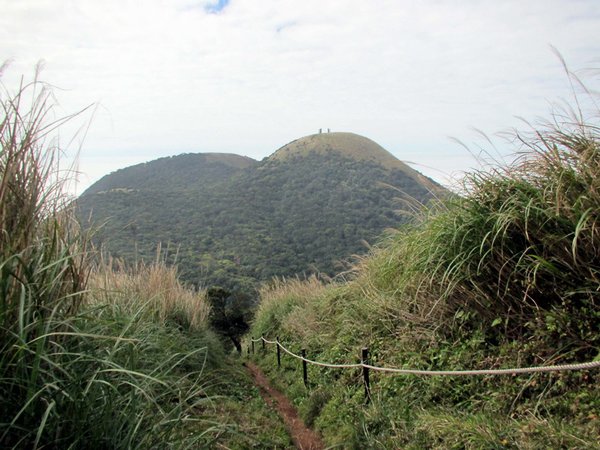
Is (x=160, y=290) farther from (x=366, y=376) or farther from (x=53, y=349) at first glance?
(x=53, y=349)

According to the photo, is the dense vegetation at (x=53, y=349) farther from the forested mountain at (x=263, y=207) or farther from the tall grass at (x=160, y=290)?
the tall grass at (x=160, y=290)

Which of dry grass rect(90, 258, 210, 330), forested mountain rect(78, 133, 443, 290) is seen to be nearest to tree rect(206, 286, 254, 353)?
forested mountain rect(78, 133, 443, 290)

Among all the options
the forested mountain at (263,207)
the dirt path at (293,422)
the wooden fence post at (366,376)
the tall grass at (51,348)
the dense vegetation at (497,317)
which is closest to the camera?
the tall grass at (51,348)

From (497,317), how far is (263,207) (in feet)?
172

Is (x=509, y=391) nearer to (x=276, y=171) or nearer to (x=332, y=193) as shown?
(x=332, y=193)

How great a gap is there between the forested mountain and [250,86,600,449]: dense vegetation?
4.21 ft

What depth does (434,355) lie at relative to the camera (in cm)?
459

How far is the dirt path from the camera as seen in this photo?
5605mm

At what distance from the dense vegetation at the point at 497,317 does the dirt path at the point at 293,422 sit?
0.24 meters

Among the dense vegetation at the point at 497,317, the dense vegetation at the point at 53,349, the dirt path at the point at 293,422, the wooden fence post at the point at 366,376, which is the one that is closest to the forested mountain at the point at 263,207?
the dense vegetation at the point at 53,349

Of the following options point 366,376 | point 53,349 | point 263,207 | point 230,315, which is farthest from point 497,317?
point 263,207

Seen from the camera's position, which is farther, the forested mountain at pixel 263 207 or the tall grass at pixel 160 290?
the forested mountain at pixel 263 207

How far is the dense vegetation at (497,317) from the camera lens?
327cm

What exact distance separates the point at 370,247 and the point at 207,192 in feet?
190
